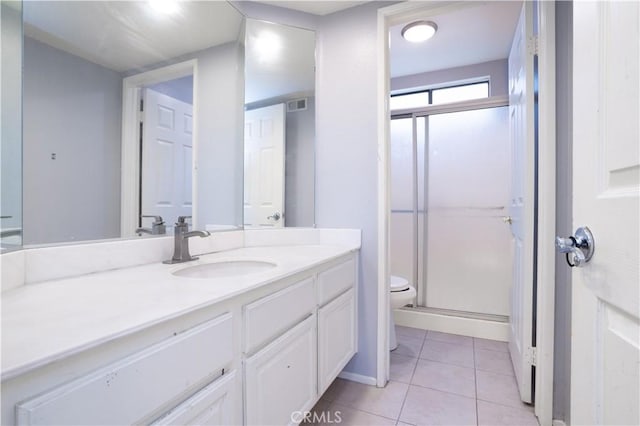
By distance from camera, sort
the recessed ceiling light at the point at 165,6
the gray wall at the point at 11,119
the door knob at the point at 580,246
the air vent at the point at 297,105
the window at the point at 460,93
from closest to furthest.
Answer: the door knob at the point at 580,246, the gray wall at the point at 11,119, the recessed ceiling light at the point at 165,6, the air vent at the point at 297,105, the window at the point at 460,93

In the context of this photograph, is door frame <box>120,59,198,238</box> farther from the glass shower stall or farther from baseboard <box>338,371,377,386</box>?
the glass shower stall

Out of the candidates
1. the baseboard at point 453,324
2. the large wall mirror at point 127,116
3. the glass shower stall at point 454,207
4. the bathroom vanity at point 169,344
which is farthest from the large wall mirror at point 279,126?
the baseboard at point 453,324

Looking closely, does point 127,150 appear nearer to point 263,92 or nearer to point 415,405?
point 263,92

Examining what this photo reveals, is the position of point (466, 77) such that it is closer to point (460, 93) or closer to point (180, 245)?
point (460, 93)

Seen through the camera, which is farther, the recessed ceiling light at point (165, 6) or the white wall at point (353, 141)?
the white wall at point (353, 141)

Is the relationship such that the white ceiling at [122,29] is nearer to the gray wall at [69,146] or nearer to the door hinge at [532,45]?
the gray wall at [69,146]

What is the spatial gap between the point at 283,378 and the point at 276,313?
0.25 metres

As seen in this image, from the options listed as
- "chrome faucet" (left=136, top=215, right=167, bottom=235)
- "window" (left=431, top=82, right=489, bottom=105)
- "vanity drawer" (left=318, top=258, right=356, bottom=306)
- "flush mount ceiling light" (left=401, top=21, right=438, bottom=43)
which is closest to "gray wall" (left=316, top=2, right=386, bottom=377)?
"vanity drawer" (left=318, top=258, right=356, bottom=306)

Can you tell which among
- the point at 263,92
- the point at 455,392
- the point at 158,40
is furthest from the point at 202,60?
the point at 455,392

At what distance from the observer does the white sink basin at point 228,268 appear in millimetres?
1223

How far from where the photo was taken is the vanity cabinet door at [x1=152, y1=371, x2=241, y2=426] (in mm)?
674

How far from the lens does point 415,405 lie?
1.57m

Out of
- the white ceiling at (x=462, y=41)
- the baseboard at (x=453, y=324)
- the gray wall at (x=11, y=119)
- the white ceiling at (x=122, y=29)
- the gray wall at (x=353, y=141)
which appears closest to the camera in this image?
the gray wall at (x=11, y=119)

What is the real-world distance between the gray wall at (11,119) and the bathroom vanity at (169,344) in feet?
0.49
